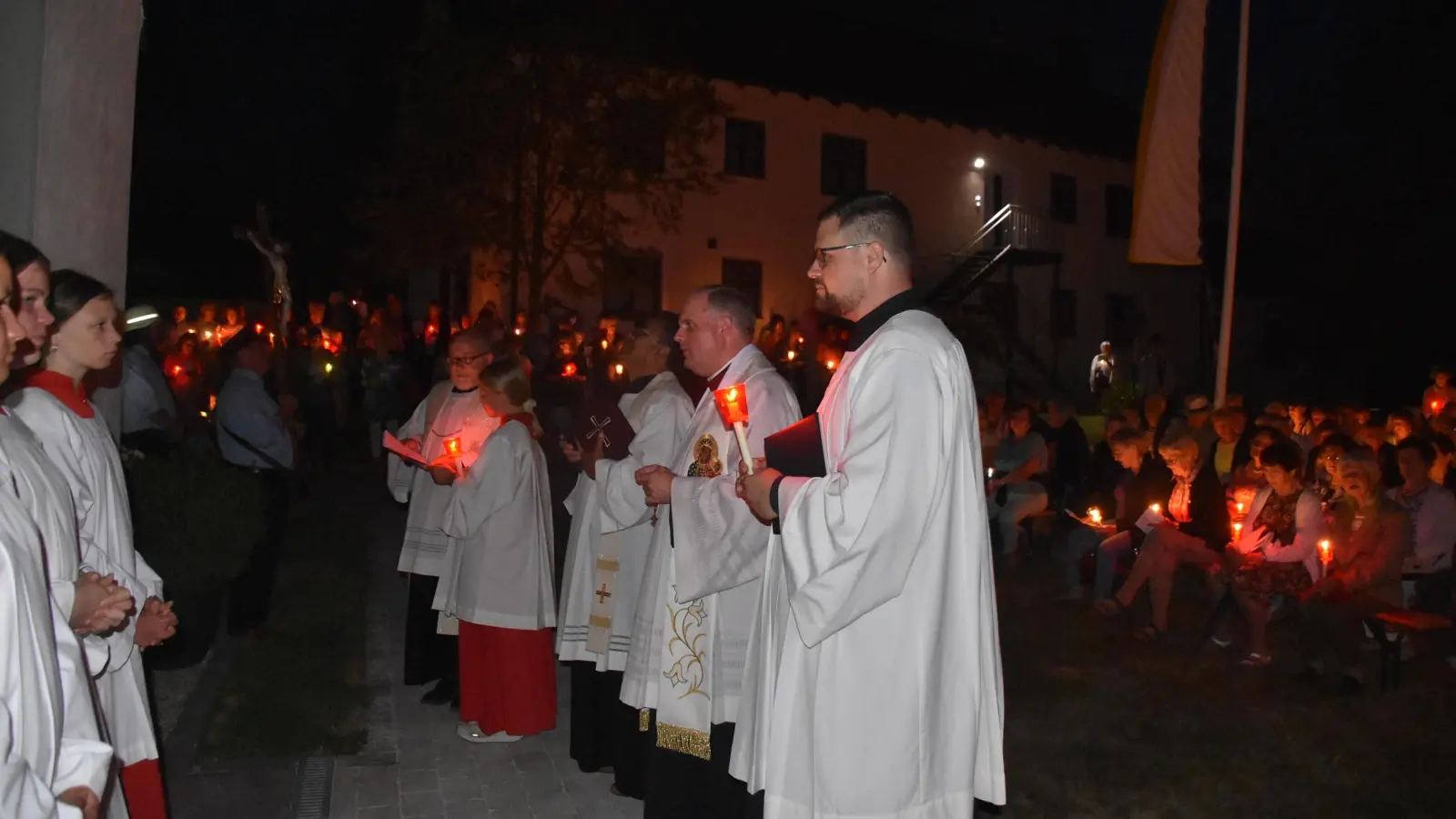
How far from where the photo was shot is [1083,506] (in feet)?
33.0

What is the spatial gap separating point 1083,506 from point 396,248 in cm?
1333

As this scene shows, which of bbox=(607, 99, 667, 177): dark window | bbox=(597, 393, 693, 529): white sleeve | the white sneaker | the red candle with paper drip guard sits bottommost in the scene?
the white sneaker

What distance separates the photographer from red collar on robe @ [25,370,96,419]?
11.6 feet

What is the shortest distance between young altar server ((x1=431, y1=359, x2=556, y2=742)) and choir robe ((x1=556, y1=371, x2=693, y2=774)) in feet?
0.72

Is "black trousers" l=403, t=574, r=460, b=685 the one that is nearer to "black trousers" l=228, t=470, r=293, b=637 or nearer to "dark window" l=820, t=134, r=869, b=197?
"black trousers" l=228, t=470, r=293, b=637

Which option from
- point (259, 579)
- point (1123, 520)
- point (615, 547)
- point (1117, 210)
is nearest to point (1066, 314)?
point (1117, 210)

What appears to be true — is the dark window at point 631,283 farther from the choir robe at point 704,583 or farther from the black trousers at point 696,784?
the black trousers at point 696,784

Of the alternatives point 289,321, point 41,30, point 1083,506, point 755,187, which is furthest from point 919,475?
point 755,187

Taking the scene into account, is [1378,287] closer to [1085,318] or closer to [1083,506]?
[1085,318]

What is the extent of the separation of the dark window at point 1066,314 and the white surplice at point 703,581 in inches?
1126

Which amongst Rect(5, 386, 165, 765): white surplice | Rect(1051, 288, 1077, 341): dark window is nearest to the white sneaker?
Rect(5, 386, 165, 765): white surplice

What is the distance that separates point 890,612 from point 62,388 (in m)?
2.54

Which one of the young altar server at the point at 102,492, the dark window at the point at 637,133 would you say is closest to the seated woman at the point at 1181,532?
the young altar server at the point at 102,492

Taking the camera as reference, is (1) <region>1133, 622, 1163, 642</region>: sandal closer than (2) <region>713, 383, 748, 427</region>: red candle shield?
No
